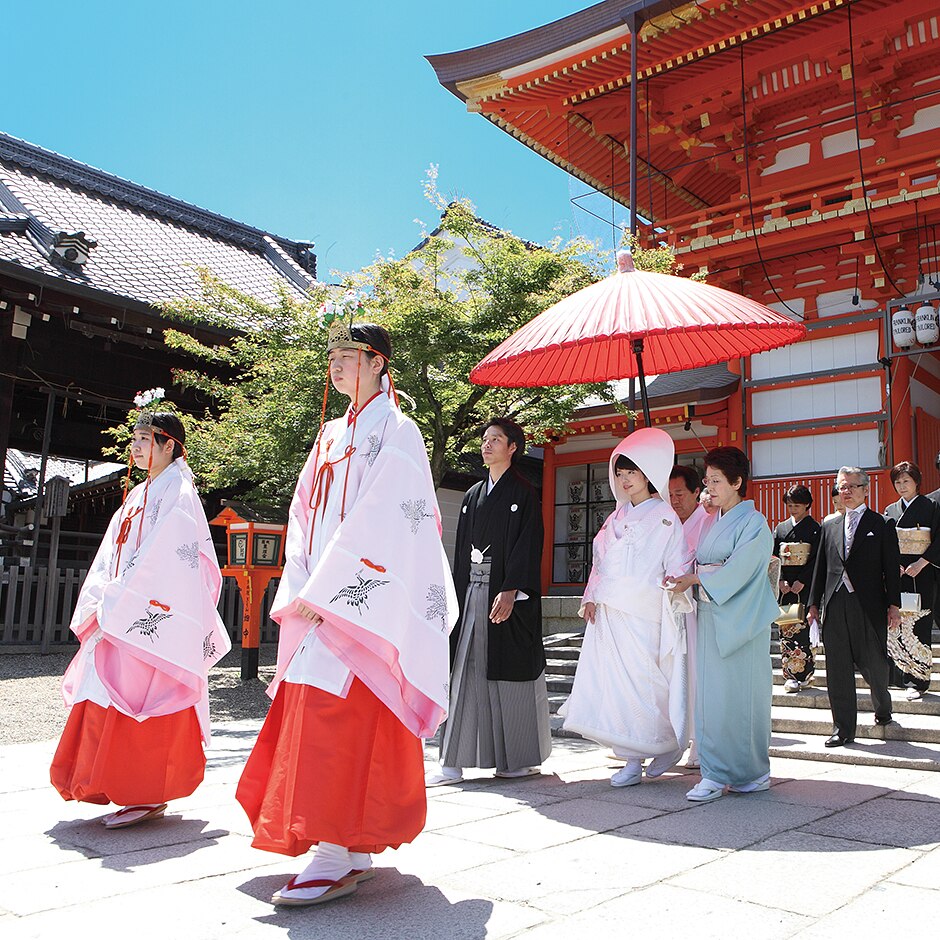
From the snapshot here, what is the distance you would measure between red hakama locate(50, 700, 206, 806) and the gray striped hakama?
4.63 ft

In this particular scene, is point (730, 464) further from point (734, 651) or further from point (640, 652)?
point (640, 652)

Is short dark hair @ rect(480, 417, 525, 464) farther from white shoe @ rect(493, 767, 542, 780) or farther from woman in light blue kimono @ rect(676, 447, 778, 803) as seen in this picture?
white shoe @ rect(493, 767, 542, 780)

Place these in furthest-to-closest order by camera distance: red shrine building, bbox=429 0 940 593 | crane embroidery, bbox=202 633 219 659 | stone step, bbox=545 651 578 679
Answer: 1. red shrine building, bbox=429 0 940 593
2. stone step, bbox=545 651 578 679
3. crane embroidery, bbox=202 633 219 659

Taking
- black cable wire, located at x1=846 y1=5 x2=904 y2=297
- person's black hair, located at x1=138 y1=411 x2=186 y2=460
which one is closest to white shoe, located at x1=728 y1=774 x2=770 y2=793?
person's black hair, located at x1=138 y1=411 x2=186 y2=460

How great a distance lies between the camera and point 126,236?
1338 centimetres

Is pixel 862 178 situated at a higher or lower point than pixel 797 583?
higher

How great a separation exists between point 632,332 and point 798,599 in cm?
390

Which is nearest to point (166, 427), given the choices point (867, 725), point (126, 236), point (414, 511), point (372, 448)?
point (372, 448)

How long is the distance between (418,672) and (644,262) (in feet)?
18.4

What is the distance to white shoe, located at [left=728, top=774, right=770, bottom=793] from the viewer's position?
4.15 metres

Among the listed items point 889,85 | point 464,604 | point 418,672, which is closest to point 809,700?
point 464,604

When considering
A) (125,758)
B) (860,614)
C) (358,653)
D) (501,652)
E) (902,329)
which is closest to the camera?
(358,653)

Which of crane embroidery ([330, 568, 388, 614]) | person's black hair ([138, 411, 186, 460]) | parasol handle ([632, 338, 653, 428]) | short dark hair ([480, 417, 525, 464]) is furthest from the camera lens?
parasol handle ([632, 338, 653, 428])

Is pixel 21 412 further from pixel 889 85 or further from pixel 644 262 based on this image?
pixel 889 85
